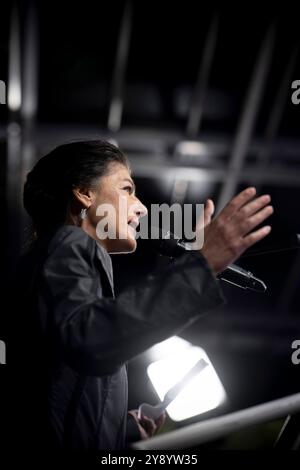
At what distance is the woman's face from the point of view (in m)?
1.08

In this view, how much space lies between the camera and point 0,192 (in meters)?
3.80

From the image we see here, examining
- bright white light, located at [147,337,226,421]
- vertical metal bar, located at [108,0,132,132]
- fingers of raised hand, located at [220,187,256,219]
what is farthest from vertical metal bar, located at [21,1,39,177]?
fingers of raised hand, located at [220,187,256,219]

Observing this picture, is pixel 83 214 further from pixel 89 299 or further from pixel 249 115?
pixel 249 115

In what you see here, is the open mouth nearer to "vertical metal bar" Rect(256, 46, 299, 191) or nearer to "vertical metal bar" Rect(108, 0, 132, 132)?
"vertical metal bar" Rect(108, 0, 132, 132)

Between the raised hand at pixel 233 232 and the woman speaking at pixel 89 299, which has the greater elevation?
the raised hand at pixel 233 232

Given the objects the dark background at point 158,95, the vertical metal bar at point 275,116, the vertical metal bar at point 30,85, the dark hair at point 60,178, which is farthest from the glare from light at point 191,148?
the dark hair at point 60,178

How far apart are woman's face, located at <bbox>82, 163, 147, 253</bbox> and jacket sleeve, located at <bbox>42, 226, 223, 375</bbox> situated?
0.33 meters

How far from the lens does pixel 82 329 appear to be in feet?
2.22

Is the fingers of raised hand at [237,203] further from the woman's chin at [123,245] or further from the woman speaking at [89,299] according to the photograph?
the woman's chin at [123,245]

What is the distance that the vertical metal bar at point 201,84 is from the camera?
324 centimetres

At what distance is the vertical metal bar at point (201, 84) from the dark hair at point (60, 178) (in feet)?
8.39

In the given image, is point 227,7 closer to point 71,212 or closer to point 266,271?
point 71,212

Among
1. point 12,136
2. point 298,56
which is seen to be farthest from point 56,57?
point 298,56

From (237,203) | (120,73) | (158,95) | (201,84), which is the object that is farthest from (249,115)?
(237,203)
